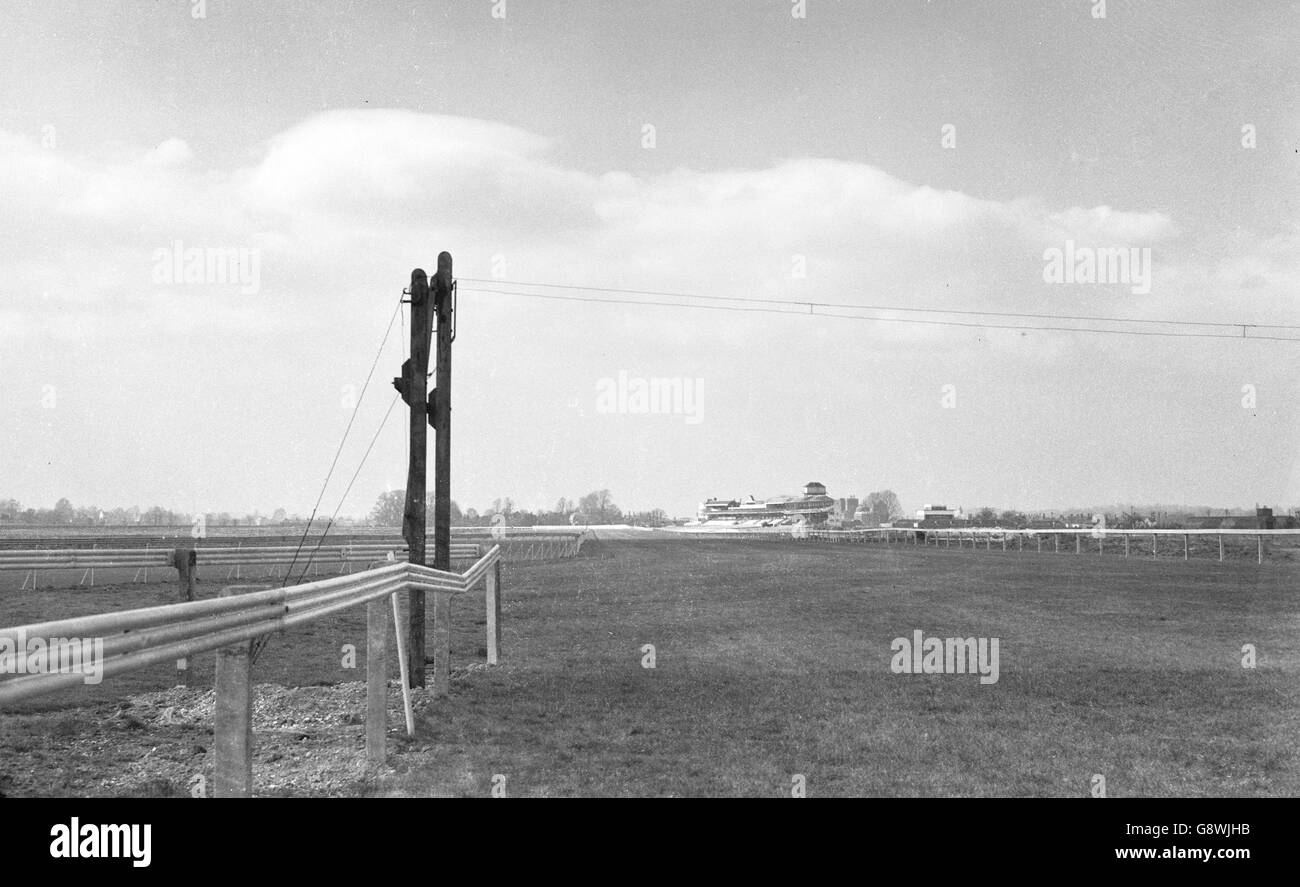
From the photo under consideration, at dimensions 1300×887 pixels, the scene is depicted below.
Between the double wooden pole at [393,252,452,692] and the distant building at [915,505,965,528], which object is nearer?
the double wooden pole at [393,252,452,692]

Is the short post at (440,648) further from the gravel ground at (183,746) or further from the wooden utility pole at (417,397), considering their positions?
the wooden utility pole at (417,397)

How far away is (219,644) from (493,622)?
27.5 feet

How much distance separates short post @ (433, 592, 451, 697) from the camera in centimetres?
1029

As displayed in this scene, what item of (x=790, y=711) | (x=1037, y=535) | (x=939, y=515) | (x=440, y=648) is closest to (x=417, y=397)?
(x=440, y=648)

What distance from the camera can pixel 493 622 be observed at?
1287 centimetres

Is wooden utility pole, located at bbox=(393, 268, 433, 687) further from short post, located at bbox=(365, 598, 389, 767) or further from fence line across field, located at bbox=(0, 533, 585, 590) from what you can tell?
short post, located at bbox=(365, 598, 389, 767)

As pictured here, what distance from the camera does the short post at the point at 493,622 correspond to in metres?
12.8

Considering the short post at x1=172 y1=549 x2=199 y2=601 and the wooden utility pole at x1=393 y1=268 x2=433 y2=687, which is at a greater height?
the wooden utility pole at x1=393 y1=268 x2=433 y2=687

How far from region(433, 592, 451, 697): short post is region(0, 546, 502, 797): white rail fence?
3.01m

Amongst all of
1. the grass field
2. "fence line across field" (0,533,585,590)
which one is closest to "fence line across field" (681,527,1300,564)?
the grass field

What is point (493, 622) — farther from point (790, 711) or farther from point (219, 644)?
point (219, 644)

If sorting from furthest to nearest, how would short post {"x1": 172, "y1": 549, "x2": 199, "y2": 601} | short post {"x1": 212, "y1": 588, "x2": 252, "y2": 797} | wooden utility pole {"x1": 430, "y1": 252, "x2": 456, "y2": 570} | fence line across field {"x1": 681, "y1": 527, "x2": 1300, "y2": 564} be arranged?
fence line across field {"x1": 681, "y1": 527, "x2": 1300, "y2": 564} < wooden utility pole {"x1": 430, "y1": 252, "x2": 456, "y2": 570} < short post {"x1": 172, "y1": 549, "x2": 199, "y2": 601} < short post {"x1": 212, "y1": 588, "x2": 252, "y2": 797}
